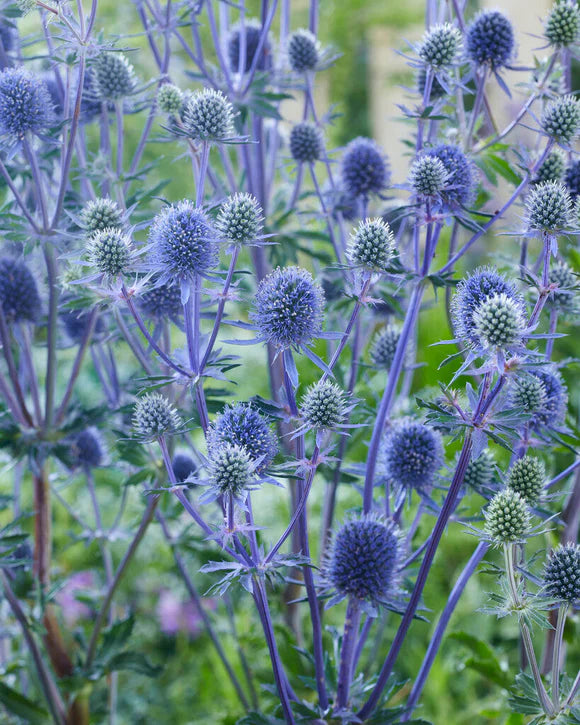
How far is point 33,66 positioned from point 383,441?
1302 millimetres

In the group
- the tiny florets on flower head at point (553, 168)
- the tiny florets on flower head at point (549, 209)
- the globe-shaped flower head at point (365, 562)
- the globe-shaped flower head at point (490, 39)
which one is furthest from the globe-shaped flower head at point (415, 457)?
the globe-shaped flower head at point (490, 39)

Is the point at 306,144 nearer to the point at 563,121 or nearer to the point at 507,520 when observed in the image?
the point at 563,121

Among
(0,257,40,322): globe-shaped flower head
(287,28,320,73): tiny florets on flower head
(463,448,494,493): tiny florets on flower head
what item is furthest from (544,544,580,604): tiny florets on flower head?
(287,28,320,73): tiny florets on flower head

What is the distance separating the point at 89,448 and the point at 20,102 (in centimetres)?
74

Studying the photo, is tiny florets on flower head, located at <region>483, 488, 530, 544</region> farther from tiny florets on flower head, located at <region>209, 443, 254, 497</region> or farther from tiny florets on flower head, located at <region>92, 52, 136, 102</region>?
tiny florets on flower head, located at <region>92, 52, 136, 102</region>

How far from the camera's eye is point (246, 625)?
207cm

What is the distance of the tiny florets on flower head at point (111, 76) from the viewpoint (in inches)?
52.6

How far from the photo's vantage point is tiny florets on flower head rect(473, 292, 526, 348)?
0.89 metres

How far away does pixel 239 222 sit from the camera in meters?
1.00

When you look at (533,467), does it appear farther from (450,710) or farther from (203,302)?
(450,710)

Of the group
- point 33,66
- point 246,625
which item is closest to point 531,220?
point 33,66

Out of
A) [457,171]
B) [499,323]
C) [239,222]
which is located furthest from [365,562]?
[457,171]

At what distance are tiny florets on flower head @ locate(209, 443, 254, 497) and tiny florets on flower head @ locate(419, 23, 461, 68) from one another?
0.77 m

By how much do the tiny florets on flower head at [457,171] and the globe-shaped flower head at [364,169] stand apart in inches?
12.4
